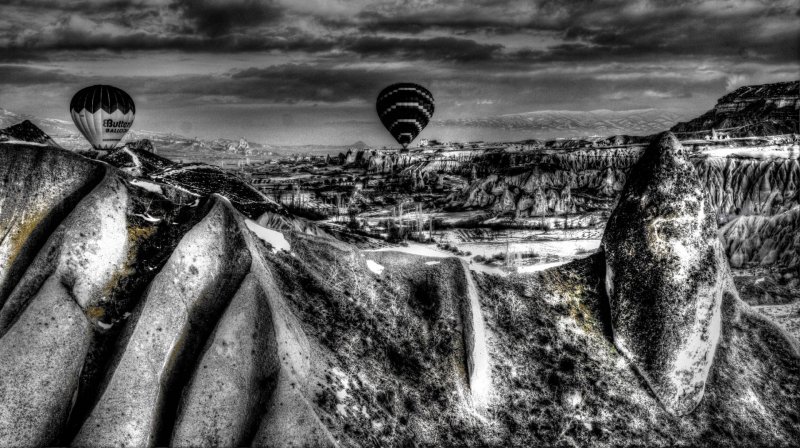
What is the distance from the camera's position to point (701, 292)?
14938 millimetres

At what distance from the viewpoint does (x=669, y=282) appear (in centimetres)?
1494

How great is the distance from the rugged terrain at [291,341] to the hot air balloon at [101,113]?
2997cm

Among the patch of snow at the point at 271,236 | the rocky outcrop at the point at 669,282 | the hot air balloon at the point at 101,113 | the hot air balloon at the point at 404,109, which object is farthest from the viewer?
the hot air balloon at the point at 404,109

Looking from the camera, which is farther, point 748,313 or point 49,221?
point 748,313

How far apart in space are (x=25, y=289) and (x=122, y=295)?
1775mm

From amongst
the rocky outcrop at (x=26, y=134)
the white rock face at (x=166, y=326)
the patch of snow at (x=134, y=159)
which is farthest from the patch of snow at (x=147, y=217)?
the patch of snow at (x=134, y=159)

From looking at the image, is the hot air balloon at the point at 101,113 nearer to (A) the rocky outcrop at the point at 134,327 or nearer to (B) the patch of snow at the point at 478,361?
(A) the rocky outcrop at the point at 134,327

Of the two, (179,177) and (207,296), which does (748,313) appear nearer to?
(207,296)

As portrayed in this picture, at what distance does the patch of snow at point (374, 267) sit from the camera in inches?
598

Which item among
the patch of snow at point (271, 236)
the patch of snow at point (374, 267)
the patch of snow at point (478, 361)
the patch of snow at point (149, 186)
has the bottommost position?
the patch of snow at point (478, 361)

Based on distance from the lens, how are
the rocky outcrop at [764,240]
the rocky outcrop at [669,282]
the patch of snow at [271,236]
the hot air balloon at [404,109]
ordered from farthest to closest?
the hot air balloon at [404,109] < the rocky outcrop at [764,240] < the rocky outcrop at [669,282] < the patch of snow at [271,236]

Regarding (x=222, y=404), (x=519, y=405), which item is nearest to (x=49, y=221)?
(x=222, y=404)

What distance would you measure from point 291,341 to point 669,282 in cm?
905

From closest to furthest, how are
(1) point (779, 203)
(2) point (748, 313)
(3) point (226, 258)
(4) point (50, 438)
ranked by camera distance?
1. (4) point (50, 438)
2. (3) point (226, 258)
3. (2) point (748, 313)
4. (1) point (779, 203)
